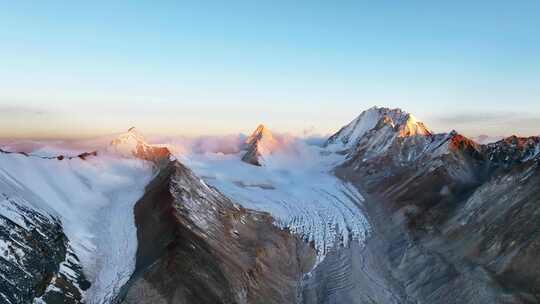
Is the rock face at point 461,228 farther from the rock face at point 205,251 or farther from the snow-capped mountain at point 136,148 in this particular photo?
the snow-capped mountain at point 136,148

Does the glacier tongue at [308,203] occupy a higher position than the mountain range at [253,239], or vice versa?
the mountain range at [253,239]

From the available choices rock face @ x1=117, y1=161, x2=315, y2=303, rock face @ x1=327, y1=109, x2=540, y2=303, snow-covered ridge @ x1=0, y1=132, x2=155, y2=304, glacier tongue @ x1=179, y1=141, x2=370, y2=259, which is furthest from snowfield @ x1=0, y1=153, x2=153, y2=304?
rock face @ x1=327, y1=109, x2=540, y2=303

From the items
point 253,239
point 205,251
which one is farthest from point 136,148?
point 205,251

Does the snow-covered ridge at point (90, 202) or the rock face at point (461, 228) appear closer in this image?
the snow-covered ridge at point (90, 202)

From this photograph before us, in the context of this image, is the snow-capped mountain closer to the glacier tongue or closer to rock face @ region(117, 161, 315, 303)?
the glacier tongue

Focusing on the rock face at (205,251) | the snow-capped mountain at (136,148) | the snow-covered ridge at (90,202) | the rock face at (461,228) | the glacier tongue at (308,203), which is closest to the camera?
the rock face at (205,251)

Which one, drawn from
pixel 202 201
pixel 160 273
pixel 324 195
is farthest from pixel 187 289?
pixel 324 195

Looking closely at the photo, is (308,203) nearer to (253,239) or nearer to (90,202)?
(253,239)

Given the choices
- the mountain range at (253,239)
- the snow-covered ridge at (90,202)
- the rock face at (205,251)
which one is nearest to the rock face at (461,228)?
the mountain range at (253,239)
